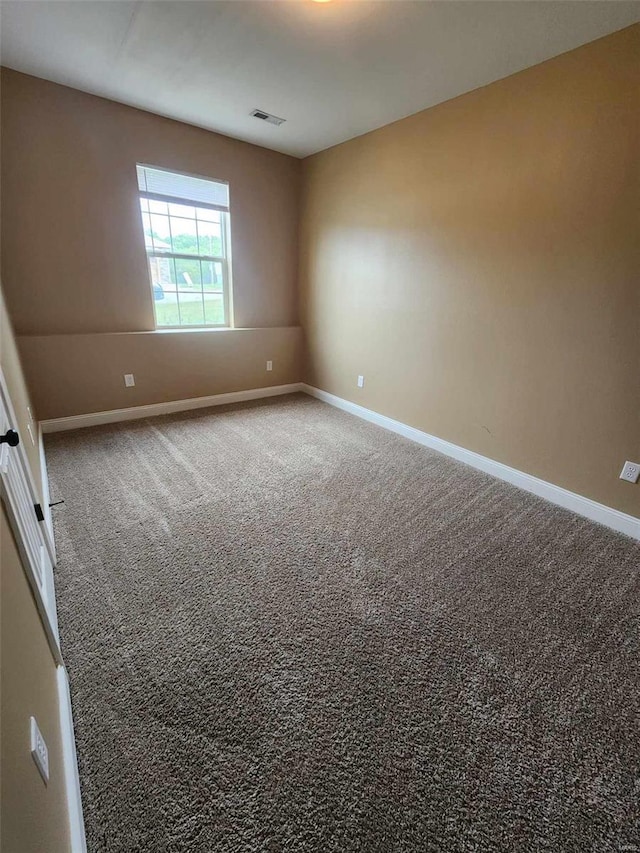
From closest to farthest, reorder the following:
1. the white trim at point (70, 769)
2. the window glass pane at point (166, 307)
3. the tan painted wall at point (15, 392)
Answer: the white trim at point (70, 769) < the tan painted wall at point (15, 392) < the window glass pane at point (166, 307)

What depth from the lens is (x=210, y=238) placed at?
381 centimetres

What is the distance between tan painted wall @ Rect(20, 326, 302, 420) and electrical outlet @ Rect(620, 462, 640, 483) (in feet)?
11.3

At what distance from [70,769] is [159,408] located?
314 cm

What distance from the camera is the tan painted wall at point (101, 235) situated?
9.20 feet

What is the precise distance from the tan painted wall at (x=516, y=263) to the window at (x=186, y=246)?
1291 millimetres

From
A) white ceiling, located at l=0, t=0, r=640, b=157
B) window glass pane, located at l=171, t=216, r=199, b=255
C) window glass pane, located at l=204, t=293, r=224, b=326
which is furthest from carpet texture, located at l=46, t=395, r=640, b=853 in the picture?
white ceiling, located at l=0, t=0, r=640, b=157

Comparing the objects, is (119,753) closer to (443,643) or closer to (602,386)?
(443,643)

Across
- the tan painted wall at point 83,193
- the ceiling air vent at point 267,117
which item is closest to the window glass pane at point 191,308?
the tan painted wall at point 83,193

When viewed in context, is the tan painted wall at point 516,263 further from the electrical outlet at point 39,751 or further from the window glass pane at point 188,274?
the electrical outlet at point 39,751

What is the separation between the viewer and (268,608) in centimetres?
162

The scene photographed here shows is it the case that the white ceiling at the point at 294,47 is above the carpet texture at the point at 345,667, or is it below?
above

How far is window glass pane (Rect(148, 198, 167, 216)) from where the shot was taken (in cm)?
338

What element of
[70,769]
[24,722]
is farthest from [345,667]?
[24,722]

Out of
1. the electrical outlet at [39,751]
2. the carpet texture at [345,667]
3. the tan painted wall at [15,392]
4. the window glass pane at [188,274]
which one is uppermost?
the window glass pane at [188,274]
